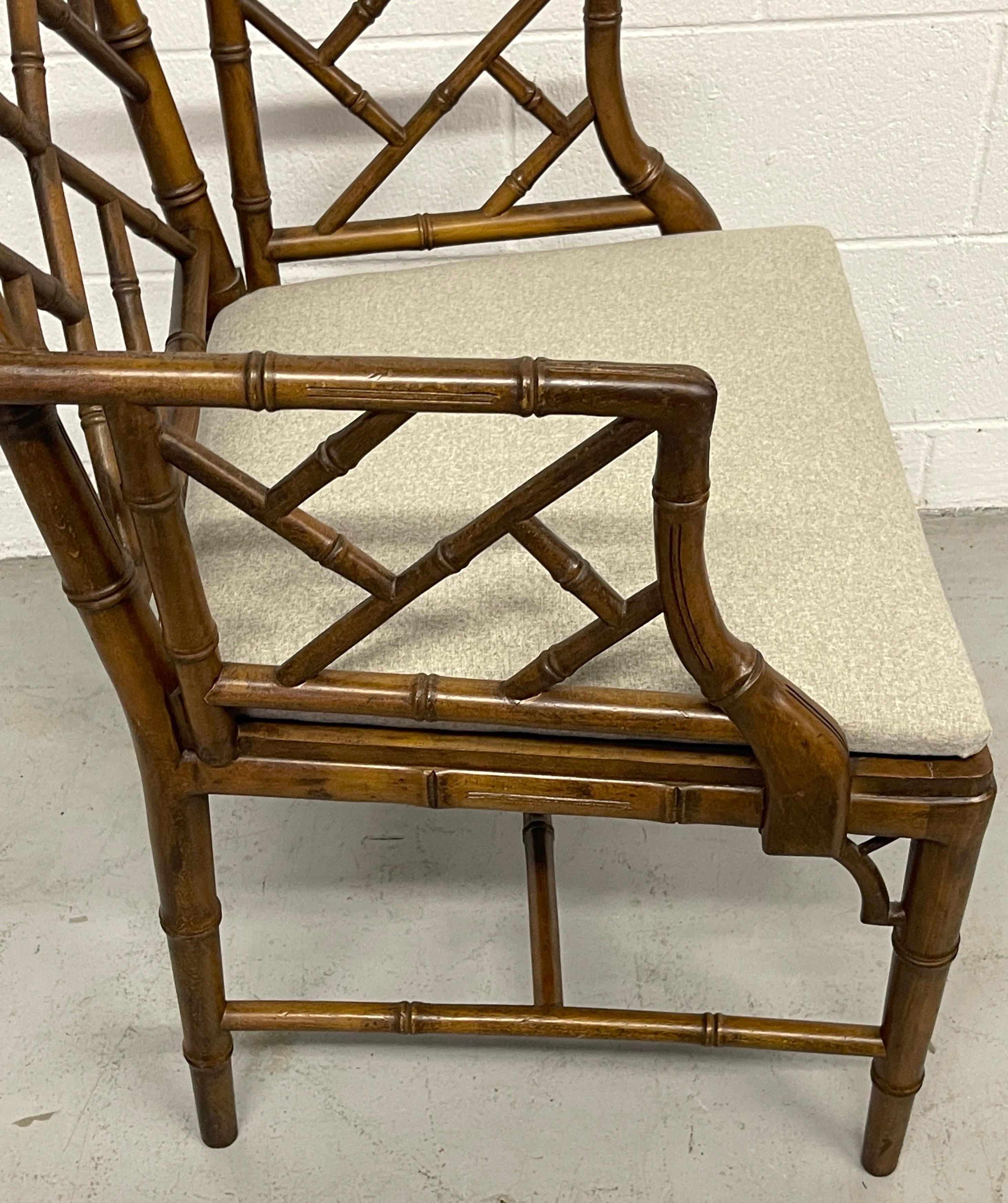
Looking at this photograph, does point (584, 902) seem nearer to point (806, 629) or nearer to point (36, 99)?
point (806, 629)

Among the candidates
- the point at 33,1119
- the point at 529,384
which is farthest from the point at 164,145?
the point at 33,1119

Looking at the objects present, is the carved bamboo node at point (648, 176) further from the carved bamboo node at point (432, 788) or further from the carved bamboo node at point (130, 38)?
the carved bamboo node at point (432, 788)

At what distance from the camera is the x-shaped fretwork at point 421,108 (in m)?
1.13

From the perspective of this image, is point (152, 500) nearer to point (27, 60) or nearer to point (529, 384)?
point (529, 384)

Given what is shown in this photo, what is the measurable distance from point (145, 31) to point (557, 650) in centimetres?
60

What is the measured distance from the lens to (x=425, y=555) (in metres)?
0.76

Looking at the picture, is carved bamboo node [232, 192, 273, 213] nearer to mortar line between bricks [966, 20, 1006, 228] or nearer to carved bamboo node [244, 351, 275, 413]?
carved bamboo node [244, 351, 275, 413]

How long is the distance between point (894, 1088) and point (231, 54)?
92 cm

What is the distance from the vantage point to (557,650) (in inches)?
30.5

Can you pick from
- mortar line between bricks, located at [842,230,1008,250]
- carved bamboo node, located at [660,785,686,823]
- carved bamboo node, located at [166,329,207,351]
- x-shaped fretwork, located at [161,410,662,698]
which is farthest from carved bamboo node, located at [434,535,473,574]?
mortar line between bricks, located at [842,230,1008,250]

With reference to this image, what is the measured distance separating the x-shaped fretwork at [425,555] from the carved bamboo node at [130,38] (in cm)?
47

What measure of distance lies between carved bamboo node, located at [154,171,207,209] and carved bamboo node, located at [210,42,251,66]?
0.29 feet

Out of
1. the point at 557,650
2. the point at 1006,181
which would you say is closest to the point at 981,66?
the point at 1006,181

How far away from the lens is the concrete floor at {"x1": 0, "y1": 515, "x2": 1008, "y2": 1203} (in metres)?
1.11
